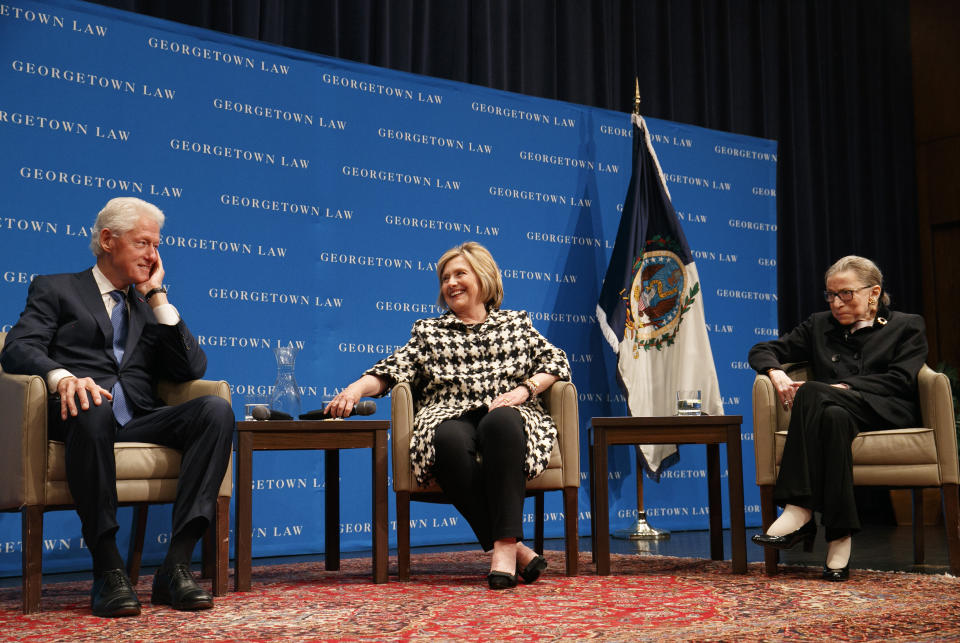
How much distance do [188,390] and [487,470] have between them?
961 millimetres

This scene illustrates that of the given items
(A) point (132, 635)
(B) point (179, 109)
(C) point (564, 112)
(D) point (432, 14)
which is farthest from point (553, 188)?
(A) point (132, 635)

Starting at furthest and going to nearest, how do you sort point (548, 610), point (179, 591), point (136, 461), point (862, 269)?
point (862, 269) < point (136, 461) < point (179, 591) < point (548, 610)

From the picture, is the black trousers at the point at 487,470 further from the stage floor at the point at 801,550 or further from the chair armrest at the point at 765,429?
the chair armrest at the point at 765,429

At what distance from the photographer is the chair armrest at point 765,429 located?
312 cm

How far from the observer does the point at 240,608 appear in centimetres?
242

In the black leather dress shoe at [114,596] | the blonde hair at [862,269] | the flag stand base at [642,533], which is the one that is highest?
the blonde hair at [862,269]

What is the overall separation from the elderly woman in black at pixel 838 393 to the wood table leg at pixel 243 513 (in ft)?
4.96

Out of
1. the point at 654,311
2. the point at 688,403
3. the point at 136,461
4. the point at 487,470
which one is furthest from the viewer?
the point at 654,311

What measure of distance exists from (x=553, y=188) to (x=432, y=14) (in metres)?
1.14

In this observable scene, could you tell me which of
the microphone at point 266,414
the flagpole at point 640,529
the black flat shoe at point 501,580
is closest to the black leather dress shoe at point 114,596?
the microphone at point 266,414

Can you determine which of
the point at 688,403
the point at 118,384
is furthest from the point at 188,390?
the point at 688,403

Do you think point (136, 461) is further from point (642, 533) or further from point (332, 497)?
point (642, 533)

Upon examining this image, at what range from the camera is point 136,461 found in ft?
8.45

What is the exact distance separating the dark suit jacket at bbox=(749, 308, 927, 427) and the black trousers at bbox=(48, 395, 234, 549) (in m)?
1.81
